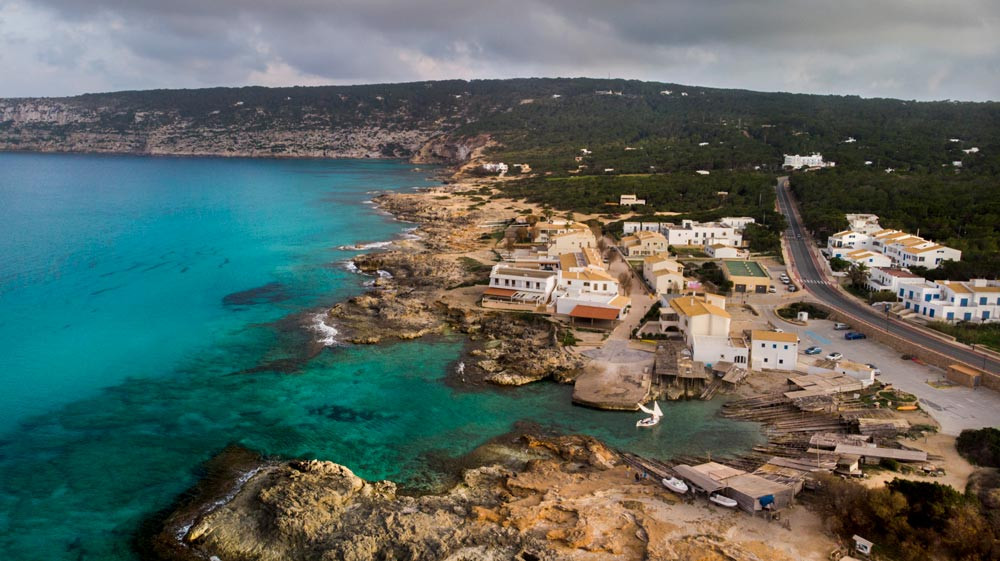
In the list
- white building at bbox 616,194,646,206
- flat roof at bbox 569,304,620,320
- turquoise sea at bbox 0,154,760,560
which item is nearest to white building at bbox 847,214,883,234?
white building at bbox 616,194,646,206

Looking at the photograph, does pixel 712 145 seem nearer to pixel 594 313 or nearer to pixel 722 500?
pixel 594 313

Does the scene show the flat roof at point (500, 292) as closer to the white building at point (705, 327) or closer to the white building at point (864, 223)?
the white building at point (705, 327)

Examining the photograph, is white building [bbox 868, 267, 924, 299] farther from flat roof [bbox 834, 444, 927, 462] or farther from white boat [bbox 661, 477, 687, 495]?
white boat [bbox 661, 477, 687, 495]

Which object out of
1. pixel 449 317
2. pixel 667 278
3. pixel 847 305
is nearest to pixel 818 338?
pixel 847 305

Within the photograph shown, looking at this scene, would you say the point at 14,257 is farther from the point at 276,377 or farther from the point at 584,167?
the point at 584,167

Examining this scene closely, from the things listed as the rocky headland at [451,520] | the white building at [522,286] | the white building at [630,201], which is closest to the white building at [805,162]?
the white building at [630,201]
